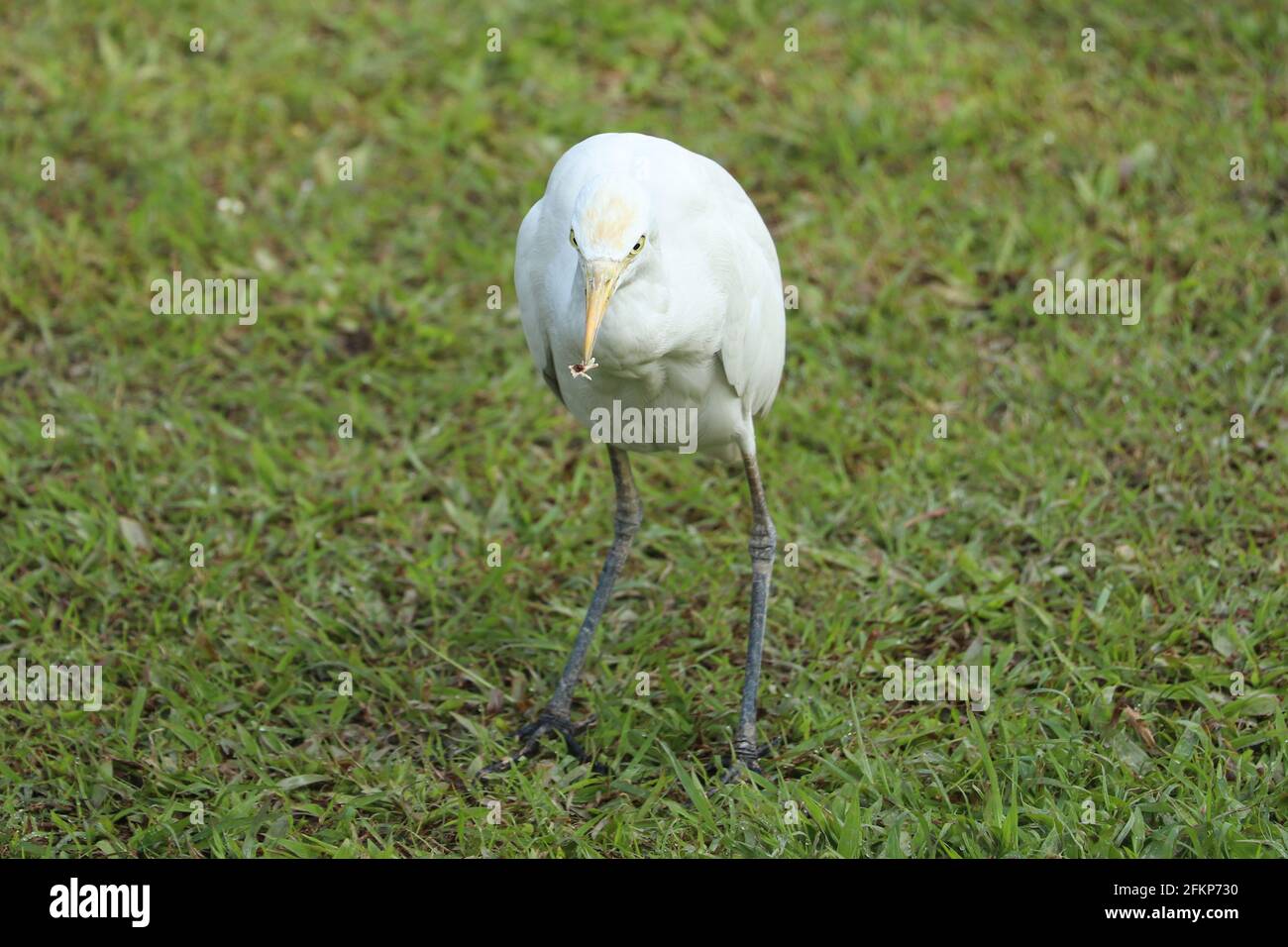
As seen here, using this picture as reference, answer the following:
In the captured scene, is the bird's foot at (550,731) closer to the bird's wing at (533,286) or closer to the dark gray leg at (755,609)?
the dark gray leg at (755,609)

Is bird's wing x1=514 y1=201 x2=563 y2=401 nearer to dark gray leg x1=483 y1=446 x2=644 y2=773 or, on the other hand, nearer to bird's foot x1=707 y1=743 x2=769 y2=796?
dark gray leg x1=483 y1=446 x2=644 y2=773

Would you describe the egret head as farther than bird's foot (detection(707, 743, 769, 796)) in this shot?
No

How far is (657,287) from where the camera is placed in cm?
359

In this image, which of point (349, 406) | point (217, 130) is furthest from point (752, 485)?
point (217, 130)

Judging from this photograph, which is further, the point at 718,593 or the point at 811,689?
the point at 718,593

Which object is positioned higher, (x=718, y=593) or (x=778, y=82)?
(x=778, y=82)

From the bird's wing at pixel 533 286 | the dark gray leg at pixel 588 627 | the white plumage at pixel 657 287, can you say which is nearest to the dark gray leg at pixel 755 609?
the white plumage at pixel 657 287

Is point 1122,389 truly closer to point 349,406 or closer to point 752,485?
point 752,485

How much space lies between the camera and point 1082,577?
4.96 metres

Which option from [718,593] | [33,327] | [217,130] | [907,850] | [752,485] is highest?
[217,130]

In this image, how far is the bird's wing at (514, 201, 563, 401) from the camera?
4.02 m

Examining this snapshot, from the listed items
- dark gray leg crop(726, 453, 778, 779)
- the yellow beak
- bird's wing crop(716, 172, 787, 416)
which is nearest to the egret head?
the yellow beak

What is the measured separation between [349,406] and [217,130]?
2.23m

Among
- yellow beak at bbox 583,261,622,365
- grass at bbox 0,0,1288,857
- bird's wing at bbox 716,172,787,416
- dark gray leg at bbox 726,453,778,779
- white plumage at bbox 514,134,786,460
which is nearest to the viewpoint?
yellow beak at bbox 583,261,622,365
